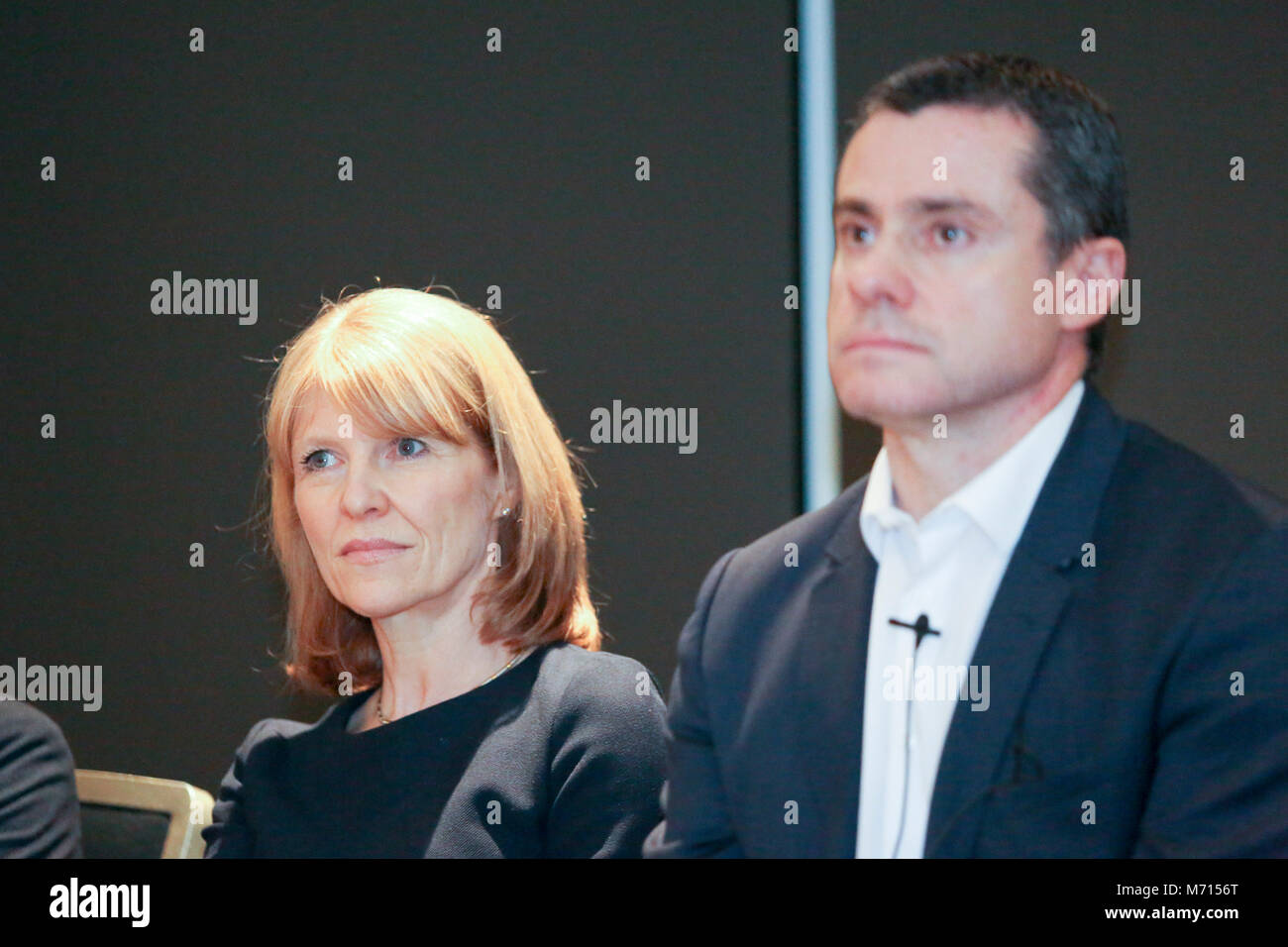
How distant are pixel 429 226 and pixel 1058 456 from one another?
4.60 feet

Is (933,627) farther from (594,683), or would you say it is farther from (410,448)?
(410,448)

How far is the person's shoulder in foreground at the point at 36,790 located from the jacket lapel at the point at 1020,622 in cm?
138

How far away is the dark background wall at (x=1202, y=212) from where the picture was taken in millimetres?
2371

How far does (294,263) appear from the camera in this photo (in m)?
2.76

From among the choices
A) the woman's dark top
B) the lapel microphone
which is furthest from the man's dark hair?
the woman's dark top

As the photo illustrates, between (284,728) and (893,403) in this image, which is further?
(284,728)

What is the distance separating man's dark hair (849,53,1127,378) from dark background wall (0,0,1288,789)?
2.64 ft

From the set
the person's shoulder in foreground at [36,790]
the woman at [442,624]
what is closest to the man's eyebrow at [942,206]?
the woman at [442,624]

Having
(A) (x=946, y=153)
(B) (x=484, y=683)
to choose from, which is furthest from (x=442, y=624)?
(A) (x=946, y=153)

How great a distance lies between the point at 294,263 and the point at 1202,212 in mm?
1628

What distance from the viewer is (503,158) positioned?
2711 mm
